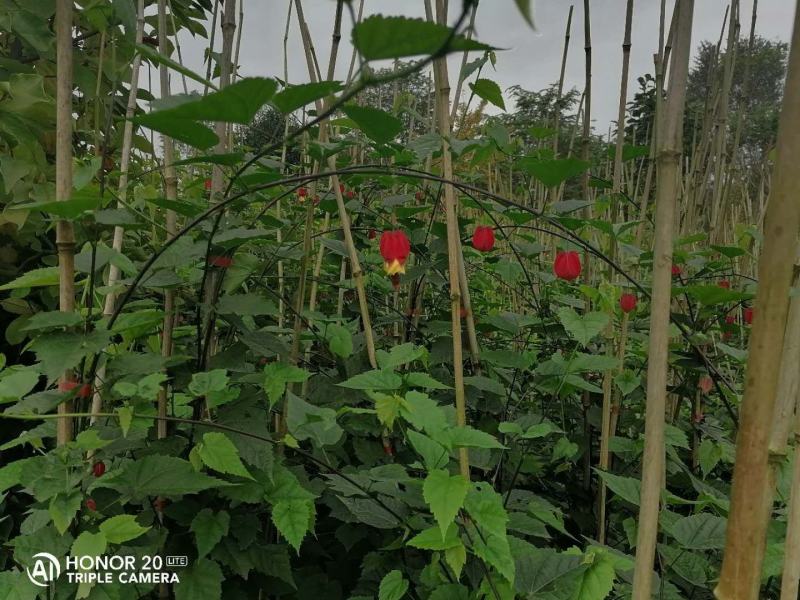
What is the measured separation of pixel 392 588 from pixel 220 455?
0.22 meters

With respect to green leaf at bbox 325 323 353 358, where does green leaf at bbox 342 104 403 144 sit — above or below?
above

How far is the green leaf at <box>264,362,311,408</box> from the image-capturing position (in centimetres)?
64

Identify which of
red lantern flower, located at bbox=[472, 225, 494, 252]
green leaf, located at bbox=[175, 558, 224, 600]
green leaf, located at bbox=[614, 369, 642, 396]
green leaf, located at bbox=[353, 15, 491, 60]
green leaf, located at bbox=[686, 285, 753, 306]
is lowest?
green leaf, located at bbox=[175, 558, 224, 600]

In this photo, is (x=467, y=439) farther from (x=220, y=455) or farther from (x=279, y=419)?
(x=279, y=419)

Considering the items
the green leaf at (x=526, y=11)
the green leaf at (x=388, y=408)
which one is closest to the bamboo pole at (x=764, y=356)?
the green leaf at (x=526, y=11)

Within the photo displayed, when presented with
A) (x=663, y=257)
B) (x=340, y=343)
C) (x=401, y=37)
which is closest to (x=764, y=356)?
(x=663, y=257)

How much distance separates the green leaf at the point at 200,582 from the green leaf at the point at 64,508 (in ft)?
0.45

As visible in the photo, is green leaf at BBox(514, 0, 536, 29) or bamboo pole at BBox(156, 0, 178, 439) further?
bamboo pole at BBox(156, 0, 178, 439)

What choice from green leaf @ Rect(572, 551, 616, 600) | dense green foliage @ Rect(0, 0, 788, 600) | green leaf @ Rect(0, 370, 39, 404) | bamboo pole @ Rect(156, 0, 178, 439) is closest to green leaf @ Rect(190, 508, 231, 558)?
dense green foliage @ Rect(0, 0, 788, 600)

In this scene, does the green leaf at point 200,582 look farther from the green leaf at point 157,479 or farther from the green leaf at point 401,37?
the green leaf at point 401,37

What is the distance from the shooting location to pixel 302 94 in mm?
398

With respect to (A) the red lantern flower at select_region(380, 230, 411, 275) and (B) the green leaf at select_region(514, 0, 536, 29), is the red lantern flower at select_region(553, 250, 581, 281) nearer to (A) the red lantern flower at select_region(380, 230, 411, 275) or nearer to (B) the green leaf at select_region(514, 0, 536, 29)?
(A) the red lantern flower at select_region(380, 230, 411, 275)

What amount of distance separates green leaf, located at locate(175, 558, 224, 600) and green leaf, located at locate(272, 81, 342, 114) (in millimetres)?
476

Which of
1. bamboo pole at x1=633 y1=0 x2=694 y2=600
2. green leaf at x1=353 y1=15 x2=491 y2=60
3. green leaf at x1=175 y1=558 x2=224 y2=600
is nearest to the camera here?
green leaf at x1=353 y1=15 x2=491 y2=60
